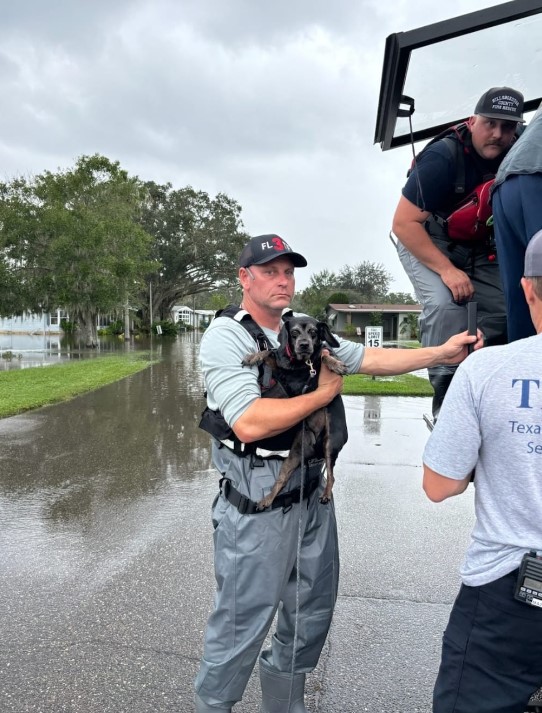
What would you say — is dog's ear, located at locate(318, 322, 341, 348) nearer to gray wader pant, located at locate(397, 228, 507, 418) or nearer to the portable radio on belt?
gray wader pant, located at locate(397, 228, 507, 418)

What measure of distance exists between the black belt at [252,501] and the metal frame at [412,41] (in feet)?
5.67

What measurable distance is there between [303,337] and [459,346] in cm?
67

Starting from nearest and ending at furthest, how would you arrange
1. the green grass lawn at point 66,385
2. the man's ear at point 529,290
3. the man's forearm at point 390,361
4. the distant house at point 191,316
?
the man's ear at point 529,290 < the man's forearm at point 390,361 < the green grass lawn at point 66,385 < the distant house at point 191,316

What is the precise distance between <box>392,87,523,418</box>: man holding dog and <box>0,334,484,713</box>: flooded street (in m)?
1.57

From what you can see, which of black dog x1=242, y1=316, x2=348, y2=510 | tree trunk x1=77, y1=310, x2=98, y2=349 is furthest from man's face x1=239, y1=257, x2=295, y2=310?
tree trunk x1=77, y1=310, x2=98, y2=349

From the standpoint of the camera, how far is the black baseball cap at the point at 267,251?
8.08ft

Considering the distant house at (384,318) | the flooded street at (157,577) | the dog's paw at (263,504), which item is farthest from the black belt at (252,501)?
the distant house at (384,318)

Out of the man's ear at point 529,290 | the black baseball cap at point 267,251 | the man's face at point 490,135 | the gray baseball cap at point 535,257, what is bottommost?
the man's ear at point 529,290

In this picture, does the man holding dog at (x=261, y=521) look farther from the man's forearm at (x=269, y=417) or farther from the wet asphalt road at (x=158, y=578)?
the wet asphalt road at (x=158, y=578)

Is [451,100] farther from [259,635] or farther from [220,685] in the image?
[220,685]

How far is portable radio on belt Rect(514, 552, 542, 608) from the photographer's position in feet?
4.98

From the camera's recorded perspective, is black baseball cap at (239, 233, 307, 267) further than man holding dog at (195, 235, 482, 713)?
Yes

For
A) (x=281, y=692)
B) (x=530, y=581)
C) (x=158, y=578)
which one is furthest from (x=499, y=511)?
(x=158, y=578)

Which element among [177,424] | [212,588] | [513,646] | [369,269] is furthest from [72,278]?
[369,269]
